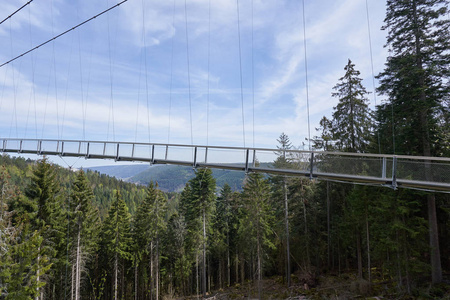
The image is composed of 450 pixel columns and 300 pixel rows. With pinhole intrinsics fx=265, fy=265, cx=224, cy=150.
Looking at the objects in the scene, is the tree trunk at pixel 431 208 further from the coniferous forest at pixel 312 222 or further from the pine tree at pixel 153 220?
the pine tree at pixel 153 220

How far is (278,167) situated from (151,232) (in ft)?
72.8

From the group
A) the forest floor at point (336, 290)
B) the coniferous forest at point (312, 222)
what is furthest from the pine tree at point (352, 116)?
the forest floor at point (336, 290)

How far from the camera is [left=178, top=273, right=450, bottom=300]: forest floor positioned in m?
12.7

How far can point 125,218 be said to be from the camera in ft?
101

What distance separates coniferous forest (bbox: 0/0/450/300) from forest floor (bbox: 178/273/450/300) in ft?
0.28

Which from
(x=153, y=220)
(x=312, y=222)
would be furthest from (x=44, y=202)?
(x=312, y=222)

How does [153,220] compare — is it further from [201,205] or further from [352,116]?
[352,116]

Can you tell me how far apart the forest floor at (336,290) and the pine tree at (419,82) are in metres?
1.23

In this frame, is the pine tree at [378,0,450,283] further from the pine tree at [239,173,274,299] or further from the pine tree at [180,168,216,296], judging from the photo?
the pine tree at [180,168,216,296]

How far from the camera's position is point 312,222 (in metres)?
22.8

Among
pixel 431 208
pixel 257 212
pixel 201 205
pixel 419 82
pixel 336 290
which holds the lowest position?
pixel 336 290

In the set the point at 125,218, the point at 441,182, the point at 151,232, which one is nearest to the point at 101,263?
the point at 125,218

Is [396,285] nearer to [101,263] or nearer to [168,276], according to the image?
[168,276]

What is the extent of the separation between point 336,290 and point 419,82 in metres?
13.8
